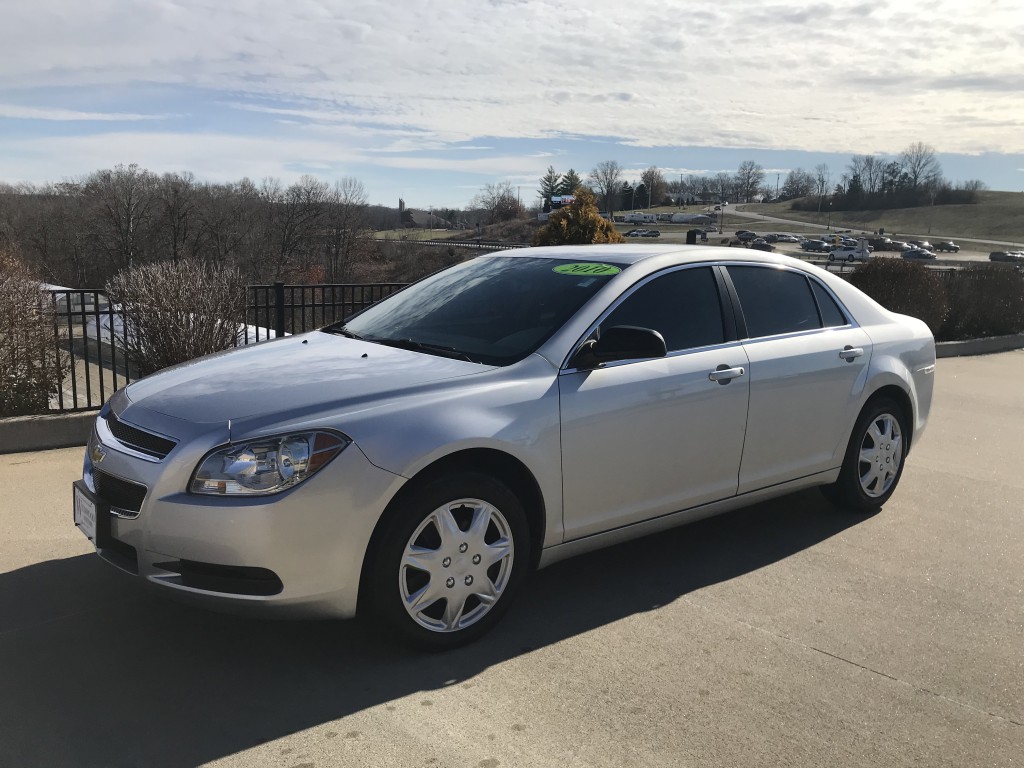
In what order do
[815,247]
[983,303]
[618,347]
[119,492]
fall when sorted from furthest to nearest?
[815,247] < [983,303] < [618,347] < [119,492]

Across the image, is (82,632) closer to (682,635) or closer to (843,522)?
(682,635)

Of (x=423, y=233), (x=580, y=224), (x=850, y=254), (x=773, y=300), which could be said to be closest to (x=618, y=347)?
A: (x=773, y=300)

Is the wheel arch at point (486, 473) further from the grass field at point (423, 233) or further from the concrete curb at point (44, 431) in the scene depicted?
the grass field at point (423, 233)

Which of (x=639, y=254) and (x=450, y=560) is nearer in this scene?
(x=450, y=560)

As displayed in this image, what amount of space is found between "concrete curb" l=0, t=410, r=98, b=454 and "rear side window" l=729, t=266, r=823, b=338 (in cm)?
484

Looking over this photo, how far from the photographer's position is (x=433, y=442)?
123 inches

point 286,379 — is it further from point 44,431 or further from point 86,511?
point 44,431

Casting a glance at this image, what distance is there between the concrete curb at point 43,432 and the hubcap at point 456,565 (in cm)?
414

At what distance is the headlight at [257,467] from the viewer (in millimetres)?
2910

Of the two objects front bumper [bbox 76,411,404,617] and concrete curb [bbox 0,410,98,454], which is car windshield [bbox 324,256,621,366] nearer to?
front bumper [bbox 76,411,404,617]

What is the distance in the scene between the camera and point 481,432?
3.26m

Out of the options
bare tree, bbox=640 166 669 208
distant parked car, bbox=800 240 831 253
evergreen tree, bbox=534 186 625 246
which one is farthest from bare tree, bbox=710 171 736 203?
evergreen tree, bbox=534 186 625 246

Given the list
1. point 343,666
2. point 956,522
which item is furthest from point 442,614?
point 956,522

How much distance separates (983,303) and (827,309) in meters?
13.0
